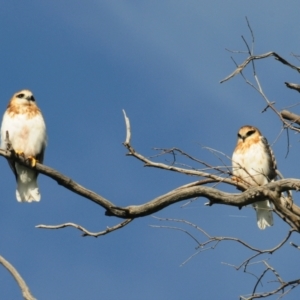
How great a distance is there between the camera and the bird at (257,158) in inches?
340

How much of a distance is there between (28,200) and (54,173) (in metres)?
2.89

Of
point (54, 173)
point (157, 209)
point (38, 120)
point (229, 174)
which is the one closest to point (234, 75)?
point (229, 174)

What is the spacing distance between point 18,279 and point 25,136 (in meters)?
3.62

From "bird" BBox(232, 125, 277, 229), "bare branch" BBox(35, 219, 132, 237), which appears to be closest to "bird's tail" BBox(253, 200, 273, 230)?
"bird" BBox(232, 125, 277, 229)

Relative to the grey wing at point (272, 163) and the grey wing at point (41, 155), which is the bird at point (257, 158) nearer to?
the grey wing at point (272, 163)

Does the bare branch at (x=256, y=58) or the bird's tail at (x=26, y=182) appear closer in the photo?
the bare branch at (x=256, y=58)

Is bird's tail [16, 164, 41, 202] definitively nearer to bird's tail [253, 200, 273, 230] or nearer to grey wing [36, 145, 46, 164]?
grey wing [36, 145, 46, 164]

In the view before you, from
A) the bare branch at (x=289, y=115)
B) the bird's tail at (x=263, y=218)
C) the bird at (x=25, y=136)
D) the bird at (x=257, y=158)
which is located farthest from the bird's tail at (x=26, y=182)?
the bare branch at (x=289, y=115)

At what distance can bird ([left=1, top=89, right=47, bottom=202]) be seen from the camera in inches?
316

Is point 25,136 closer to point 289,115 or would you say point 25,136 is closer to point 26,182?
point 26,182

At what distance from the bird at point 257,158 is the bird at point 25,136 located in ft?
7.72

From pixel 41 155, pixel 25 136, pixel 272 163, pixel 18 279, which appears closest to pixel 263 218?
pixel 272 163

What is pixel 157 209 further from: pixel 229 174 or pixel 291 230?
pixel 291 230

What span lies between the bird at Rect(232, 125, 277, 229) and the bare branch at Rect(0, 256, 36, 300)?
4247 millimetres
